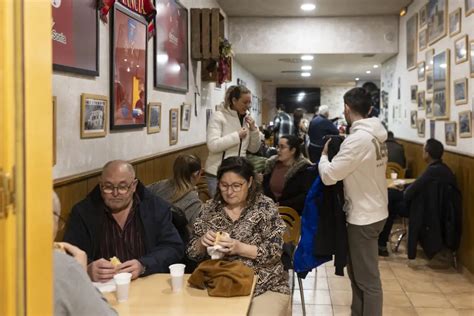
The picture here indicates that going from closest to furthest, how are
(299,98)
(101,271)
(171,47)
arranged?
(101,271) → (171,47) → (299,98)

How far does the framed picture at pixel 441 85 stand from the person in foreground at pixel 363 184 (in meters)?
2.62

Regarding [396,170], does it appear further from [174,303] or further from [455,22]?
[174,303]

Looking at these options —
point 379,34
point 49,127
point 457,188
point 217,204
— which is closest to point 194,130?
point 457,188

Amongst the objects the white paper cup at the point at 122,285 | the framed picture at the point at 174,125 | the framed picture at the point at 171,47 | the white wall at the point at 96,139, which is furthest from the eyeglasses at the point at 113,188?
the framed picture at the point at 174,125

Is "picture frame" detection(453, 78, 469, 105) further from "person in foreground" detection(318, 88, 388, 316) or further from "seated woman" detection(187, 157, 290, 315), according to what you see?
"seated woman" detection(187, 157, 290, 315)

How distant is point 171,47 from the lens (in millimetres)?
4797

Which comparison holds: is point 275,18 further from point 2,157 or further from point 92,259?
point 2,157

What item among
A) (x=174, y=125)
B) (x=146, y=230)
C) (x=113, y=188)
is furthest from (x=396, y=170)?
(x=113, y=188)

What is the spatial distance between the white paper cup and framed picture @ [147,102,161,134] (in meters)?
2.26

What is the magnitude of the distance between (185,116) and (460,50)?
9.13 ft

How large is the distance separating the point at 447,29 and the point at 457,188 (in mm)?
1761

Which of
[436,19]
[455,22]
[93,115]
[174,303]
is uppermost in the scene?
[436,19]

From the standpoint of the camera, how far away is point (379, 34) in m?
8.39

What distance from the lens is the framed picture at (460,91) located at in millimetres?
4922
